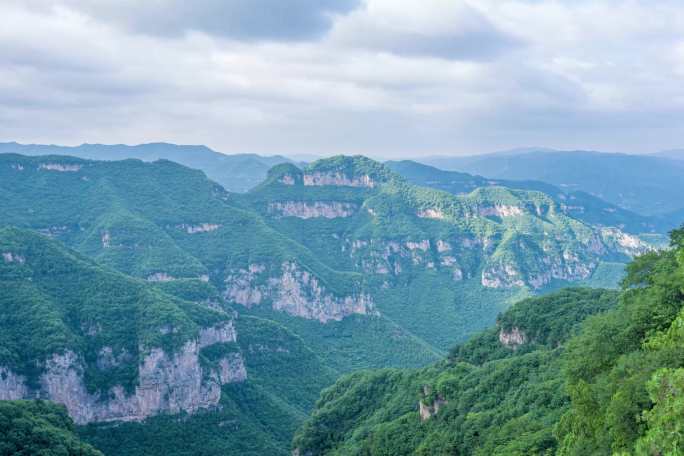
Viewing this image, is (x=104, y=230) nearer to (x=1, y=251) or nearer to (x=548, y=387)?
(x=1, y=251)

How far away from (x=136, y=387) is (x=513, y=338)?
185ft

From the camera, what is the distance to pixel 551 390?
5369 centimetres

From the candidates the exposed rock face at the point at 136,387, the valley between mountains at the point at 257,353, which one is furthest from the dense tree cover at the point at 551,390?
the exposed rock face at the point at 136,387

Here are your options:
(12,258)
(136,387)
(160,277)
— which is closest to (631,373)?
(136,387)


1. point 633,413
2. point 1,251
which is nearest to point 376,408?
point 633,413

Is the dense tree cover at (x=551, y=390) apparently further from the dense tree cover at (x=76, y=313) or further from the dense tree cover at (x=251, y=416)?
the dense tree cover at (x=76, y=313)

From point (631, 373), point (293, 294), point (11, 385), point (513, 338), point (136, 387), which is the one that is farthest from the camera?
point (293, 294)

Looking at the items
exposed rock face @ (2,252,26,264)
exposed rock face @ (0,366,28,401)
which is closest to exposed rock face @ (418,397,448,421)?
exposed rock face @ (0,366,28,401)

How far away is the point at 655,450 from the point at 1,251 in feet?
341

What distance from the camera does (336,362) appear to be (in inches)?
6501

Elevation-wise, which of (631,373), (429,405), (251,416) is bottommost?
(251,416)

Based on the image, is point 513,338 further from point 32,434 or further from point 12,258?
point 12,258

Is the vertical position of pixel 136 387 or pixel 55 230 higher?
pixel 55 230

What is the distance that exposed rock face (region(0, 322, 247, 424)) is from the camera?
9569 cm
